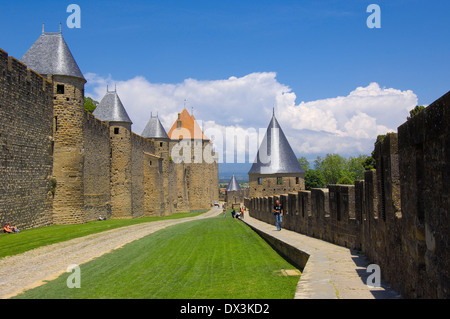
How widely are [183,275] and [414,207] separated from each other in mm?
4758

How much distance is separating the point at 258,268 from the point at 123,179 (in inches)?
1046

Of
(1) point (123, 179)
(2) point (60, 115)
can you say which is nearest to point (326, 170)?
(1) point (123, 179)

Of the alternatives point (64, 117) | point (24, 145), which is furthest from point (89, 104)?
point (24, 145)

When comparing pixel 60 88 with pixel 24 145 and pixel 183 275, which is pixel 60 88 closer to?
pixel 24 145

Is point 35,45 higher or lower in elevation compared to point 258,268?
higher

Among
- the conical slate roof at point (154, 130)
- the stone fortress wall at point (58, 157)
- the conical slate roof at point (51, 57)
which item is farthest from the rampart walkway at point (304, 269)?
the conical slate roof at point (154, 130)

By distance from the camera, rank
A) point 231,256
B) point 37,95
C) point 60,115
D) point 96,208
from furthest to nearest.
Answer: point 96,208, point 60,115, point 37,95, point 231,256

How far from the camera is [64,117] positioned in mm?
23016

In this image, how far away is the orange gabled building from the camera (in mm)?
64625

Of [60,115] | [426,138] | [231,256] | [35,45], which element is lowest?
[231,256]

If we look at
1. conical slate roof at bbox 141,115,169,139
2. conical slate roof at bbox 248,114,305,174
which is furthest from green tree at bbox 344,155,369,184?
conical slate roof at bbox 141,115,169,139

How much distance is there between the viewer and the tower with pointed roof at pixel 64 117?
2267 cm
